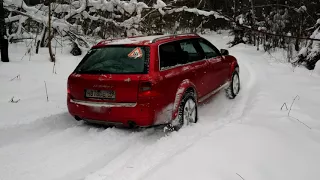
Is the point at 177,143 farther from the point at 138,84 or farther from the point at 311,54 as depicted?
the point at 311,54

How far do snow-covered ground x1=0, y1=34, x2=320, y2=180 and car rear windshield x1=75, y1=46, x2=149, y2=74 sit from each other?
1.01 meters

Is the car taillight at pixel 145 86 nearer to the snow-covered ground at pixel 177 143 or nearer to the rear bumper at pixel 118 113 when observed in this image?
the rear bumper at pixel 118 113

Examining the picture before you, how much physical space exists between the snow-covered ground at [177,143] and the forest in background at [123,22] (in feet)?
10.7

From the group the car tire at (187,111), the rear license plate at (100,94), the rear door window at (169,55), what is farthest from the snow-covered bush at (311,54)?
the rear license plate at (100,94)

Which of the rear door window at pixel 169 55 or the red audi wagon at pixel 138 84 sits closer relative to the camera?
the red audi wagon at pixel 138 84

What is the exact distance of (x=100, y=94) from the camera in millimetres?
4660

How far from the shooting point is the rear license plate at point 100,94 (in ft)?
15.0

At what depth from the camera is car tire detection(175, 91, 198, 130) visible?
495cm

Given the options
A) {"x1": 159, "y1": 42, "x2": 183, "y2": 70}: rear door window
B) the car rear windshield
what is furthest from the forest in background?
the car rear windshield

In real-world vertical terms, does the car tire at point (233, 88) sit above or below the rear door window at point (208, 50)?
below

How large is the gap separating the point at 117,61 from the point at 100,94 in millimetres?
582

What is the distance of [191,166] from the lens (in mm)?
3494

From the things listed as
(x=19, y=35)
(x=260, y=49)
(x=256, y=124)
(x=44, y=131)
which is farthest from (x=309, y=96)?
(x=19, y=35)

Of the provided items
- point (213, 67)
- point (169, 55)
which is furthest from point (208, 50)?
point (169, 55)
